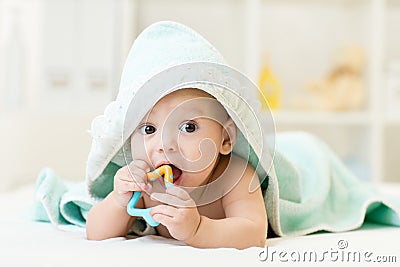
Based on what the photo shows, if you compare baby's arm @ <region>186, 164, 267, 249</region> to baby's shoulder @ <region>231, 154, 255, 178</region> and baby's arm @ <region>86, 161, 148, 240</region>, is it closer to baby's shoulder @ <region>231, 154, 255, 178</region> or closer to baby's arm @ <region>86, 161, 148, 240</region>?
baby's shoulder @ <region>231, 154, 255, 178</region>

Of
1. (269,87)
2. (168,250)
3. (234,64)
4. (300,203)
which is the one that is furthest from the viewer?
(234,64)

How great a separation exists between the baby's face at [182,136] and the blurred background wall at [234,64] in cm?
127

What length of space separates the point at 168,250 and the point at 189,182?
13 centimetres

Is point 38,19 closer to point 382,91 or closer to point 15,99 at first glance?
point 15,99

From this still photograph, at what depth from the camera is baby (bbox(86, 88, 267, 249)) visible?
33.6 inches

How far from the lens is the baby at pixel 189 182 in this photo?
85 cm

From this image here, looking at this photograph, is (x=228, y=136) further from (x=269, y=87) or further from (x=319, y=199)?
(x=269, y=87)

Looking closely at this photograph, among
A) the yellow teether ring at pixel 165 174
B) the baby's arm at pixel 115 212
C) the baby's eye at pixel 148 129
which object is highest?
the baby's eye at pixel 148 129

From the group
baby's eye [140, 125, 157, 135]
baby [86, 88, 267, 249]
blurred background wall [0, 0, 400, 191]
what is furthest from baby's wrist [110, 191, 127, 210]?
blurred background wall [0, 0, 400, 191]

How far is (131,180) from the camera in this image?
0.88 metres

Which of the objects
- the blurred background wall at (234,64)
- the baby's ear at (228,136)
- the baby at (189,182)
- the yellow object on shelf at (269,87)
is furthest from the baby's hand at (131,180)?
the yellow object on shelf at (269,87)

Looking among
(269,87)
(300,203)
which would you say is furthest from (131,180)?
(269,87)

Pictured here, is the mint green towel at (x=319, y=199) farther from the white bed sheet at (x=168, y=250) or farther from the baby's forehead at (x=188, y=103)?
the baby's forehead at (x=188, y=103)

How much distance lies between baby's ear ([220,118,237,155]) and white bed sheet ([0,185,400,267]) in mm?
152
